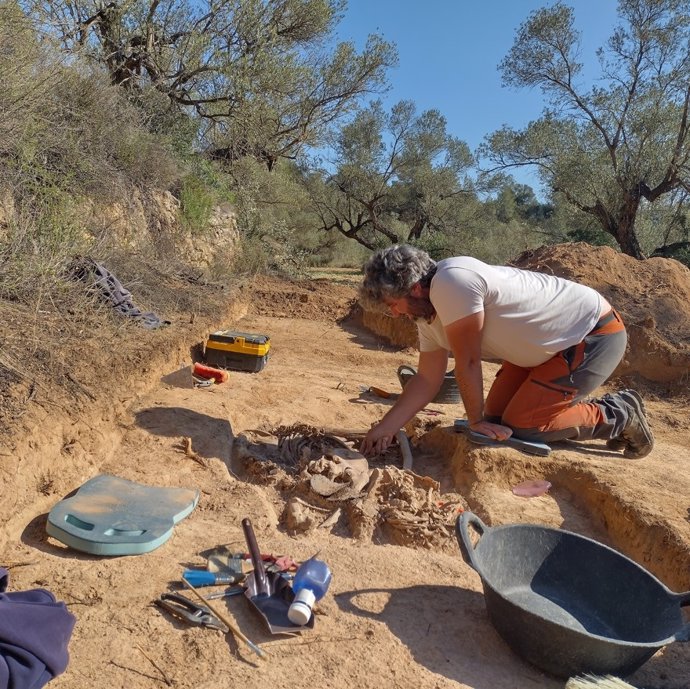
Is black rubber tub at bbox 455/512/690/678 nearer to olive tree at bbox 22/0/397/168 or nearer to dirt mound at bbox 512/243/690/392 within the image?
dirt mound at bbox 512/243/690/392

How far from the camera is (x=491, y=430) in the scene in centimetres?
371

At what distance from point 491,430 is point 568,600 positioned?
124cm

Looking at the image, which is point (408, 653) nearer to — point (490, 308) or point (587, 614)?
point (587, 614)

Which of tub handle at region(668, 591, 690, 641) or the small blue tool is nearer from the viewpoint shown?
tub handle at region(668, 591, 690, 641)

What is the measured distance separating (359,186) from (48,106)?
13253mm

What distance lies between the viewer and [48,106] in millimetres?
6508

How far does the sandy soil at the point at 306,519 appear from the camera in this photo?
6.79ft

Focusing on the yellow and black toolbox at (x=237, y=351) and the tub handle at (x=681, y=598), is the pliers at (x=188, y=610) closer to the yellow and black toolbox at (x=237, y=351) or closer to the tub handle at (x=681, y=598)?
the tub handle at (x=681, y=598)

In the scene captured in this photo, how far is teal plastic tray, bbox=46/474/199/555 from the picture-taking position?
2.53 meters

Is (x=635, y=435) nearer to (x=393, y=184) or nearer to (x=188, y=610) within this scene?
(x=188, y=610)

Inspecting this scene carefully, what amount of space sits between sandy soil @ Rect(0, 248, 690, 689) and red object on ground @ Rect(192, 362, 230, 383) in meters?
0.21

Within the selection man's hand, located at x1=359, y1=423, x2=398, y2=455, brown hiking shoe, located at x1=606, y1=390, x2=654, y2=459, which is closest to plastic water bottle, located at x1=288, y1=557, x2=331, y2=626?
man's hand, located at x1=359, y1=423, x2=398, y2=455

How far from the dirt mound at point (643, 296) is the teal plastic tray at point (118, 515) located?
580cm

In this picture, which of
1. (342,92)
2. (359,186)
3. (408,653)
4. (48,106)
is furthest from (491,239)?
(408,653)
